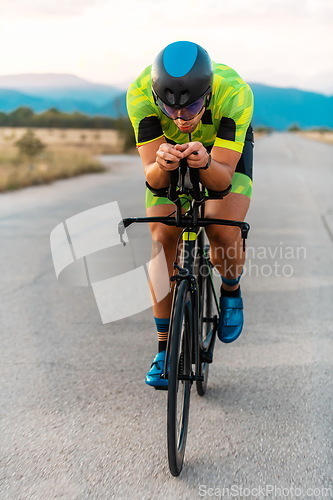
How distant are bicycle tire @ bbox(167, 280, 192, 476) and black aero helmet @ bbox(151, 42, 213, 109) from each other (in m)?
0.80

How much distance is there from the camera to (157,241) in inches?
134

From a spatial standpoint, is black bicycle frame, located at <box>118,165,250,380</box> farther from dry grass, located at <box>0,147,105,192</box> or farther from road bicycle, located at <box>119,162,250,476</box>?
dry grass, located at <box>0,147,105,192</box>

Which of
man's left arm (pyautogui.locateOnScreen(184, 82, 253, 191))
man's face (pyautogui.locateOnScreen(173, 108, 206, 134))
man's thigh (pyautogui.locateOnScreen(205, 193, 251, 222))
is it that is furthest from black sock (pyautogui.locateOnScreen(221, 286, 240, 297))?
man's face (pyautogui.locateOnScreen(173, 108, 206, 134))

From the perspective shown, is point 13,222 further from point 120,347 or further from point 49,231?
point 120,347

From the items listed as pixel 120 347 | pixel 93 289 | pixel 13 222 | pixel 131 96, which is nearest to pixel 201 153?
pixel 131 96

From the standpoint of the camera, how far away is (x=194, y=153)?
2.61m

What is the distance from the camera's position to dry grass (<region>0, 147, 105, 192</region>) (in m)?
16.1

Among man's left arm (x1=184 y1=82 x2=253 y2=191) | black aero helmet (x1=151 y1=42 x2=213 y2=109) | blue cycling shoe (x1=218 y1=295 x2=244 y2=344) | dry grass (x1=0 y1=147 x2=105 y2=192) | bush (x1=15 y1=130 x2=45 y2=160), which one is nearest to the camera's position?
black aero helmet (x1=151 y1=42 x2=213 y2=109)

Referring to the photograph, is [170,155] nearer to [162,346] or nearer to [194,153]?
[194,153]

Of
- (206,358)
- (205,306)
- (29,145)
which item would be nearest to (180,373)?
(206,358)

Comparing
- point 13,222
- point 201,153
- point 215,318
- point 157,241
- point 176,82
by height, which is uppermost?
point 176,82

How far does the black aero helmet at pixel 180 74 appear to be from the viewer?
269 centimetres

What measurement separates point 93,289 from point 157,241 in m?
2.93

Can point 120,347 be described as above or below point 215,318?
below
